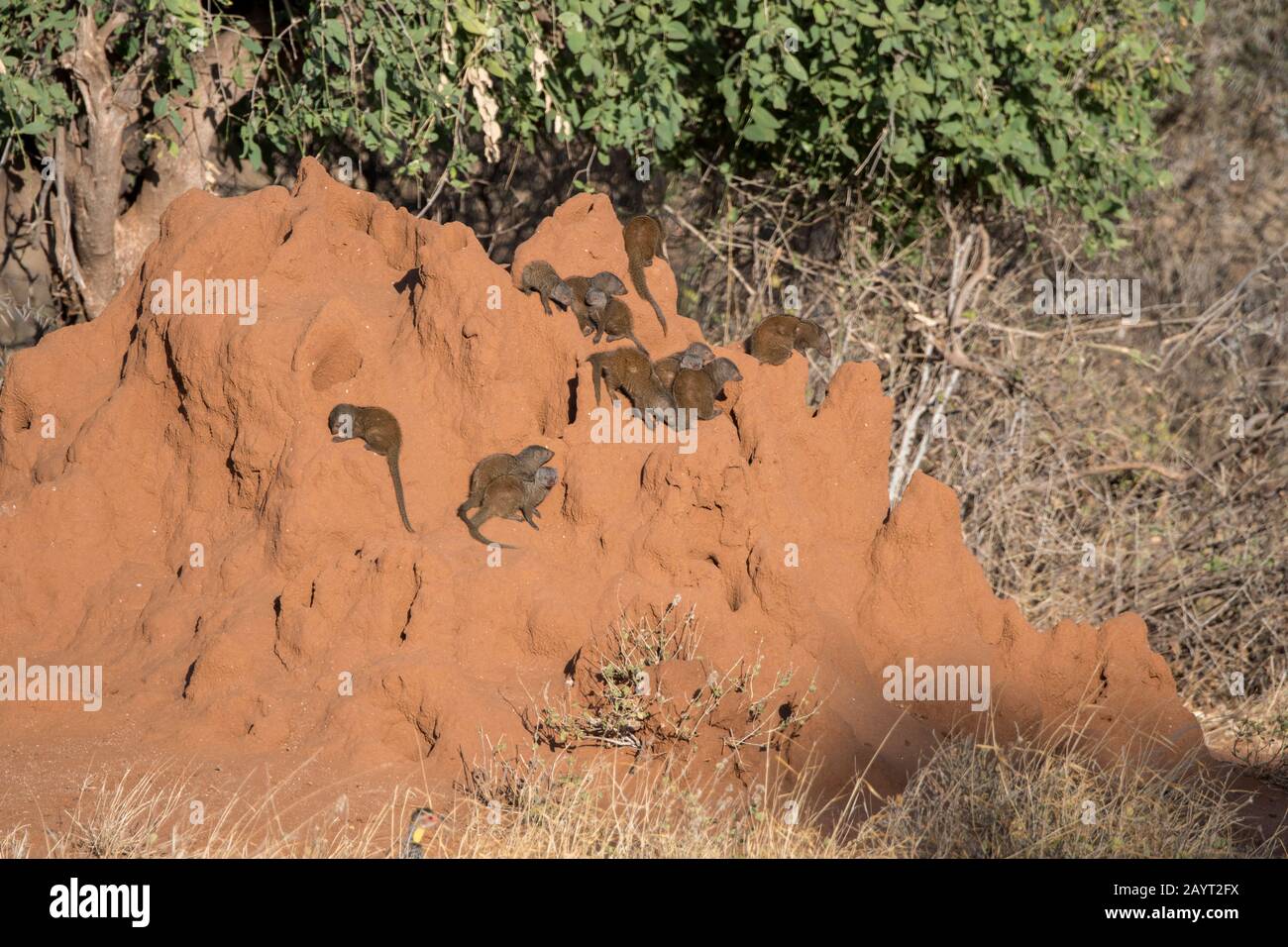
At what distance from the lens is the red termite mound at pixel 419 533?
19.7ft

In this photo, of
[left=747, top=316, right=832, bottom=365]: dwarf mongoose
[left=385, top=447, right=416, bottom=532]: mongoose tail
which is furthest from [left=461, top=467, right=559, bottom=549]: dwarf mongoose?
[left=747, top=316, right=832, bottom=365]: dwarf mongoose

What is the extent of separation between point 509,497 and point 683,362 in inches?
39.6

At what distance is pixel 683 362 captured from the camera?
6.50m

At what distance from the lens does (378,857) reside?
4941 mm

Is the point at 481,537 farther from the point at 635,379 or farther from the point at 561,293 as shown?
the point at 561,293

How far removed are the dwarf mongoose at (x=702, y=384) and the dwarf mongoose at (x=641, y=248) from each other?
0.65 meters

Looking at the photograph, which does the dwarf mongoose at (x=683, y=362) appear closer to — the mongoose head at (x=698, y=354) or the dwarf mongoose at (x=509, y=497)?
the mongoose head at (x=698, y=354)

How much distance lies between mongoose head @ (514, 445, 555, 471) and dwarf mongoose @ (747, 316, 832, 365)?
1.20 metres

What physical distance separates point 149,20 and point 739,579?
543 cm

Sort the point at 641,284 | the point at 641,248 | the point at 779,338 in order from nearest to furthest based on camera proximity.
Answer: the point at 779,338 < the point at 641,284 < the point at 641,248

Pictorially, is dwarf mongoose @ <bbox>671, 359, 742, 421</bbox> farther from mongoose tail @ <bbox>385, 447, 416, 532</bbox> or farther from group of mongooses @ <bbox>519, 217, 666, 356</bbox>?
mongoose tail @ <bbox>385, 447, 416, 532</bbox>

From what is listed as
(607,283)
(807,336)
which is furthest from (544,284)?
(807,336)

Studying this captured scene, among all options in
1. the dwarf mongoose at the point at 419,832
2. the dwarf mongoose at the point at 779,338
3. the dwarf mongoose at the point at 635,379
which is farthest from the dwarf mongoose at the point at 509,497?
the dwarf mongoose at the point at 419,832

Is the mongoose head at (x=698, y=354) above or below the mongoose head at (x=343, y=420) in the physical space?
above
